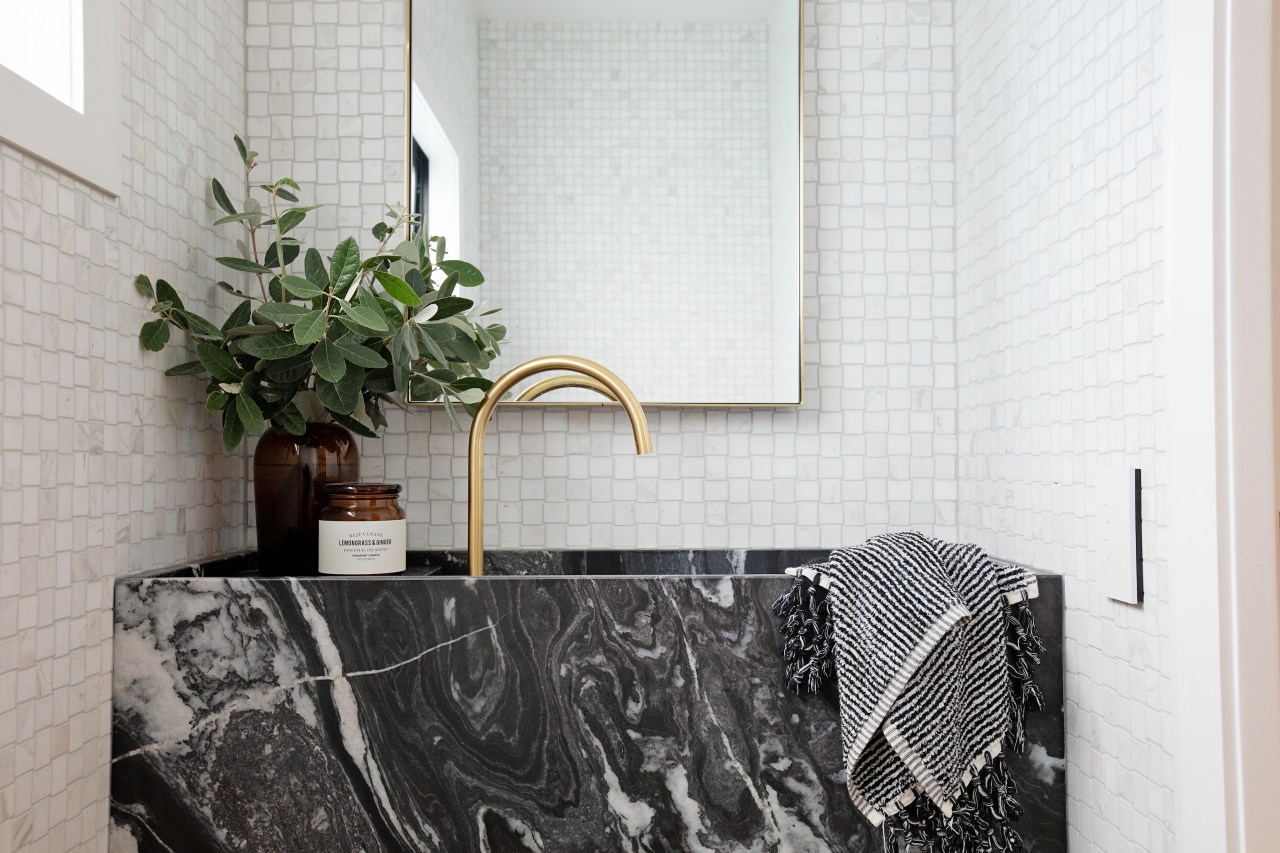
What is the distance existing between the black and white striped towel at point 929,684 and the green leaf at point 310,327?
2.11ft

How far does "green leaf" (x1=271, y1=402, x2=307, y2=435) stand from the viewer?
121 cm

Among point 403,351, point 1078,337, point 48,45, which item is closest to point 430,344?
point 403,351

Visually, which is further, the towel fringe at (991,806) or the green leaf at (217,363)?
the green leaf at (217,363)

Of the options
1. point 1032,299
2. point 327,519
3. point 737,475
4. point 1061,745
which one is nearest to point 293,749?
point 327,519

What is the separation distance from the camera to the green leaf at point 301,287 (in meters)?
1.12

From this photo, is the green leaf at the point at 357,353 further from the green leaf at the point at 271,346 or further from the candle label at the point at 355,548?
the candle label at the point at 355,548

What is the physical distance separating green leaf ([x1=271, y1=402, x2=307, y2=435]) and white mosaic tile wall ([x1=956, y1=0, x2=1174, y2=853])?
3.19 feet

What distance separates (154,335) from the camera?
1.13 meters

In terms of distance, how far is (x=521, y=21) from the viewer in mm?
1442

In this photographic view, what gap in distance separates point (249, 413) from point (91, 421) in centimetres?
18

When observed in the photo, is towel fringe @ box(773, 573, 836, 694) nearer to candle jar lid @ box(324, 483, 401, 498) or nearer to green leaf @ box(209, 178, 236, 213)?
candle jar lid @ box(324, 483, 401, 498)

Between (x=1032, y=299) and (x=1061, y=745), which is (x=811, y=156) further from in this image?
(x=1061, y=745)

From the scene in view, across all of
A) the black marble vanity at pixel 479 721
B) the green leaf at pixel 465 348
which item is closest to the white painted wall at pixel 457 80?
the green leaf at pixel 465 348

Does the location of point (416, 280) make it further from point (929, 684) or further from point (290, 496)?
point (929, 684)
